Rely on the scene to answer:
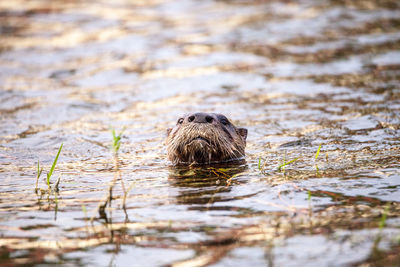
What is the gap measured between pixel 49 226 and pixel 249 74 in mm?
7898

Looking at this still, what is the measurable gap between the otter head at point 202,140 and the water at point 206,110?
210 millimetres

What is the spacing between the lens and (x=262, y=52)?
12.8 meters

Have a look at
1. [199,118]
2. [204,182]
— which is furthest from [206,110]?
[204,182]

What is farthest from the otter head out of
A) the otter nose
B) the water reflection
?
the water reflection

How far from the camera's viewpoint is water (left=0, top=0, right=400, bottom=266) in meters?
3.21

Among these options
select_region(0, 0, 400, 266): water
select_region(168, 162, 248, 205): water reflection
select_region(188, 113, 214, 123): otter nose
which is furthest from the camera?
select_region(188, 113, 214, 123): otter nose

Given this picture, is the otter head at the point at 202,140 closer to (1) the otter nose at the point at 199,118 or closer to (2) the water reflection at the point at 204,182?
(1) the otter nose at the point at 199,118

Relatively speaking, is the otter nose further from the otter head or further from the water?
the water

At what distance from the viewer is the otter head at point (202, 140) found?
17.8ft

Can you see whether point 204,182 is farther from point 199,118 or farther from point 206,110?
point 206,110

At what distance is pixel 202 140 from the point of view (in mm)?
5422

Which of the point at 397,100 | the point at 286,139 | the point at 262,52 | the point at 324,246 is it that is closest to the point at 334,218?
the point at 324,246

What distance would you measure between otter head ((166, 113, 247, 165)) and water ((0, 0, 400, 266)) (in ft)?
0.69

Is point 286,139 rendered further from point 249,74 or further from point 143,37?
point 143,37
